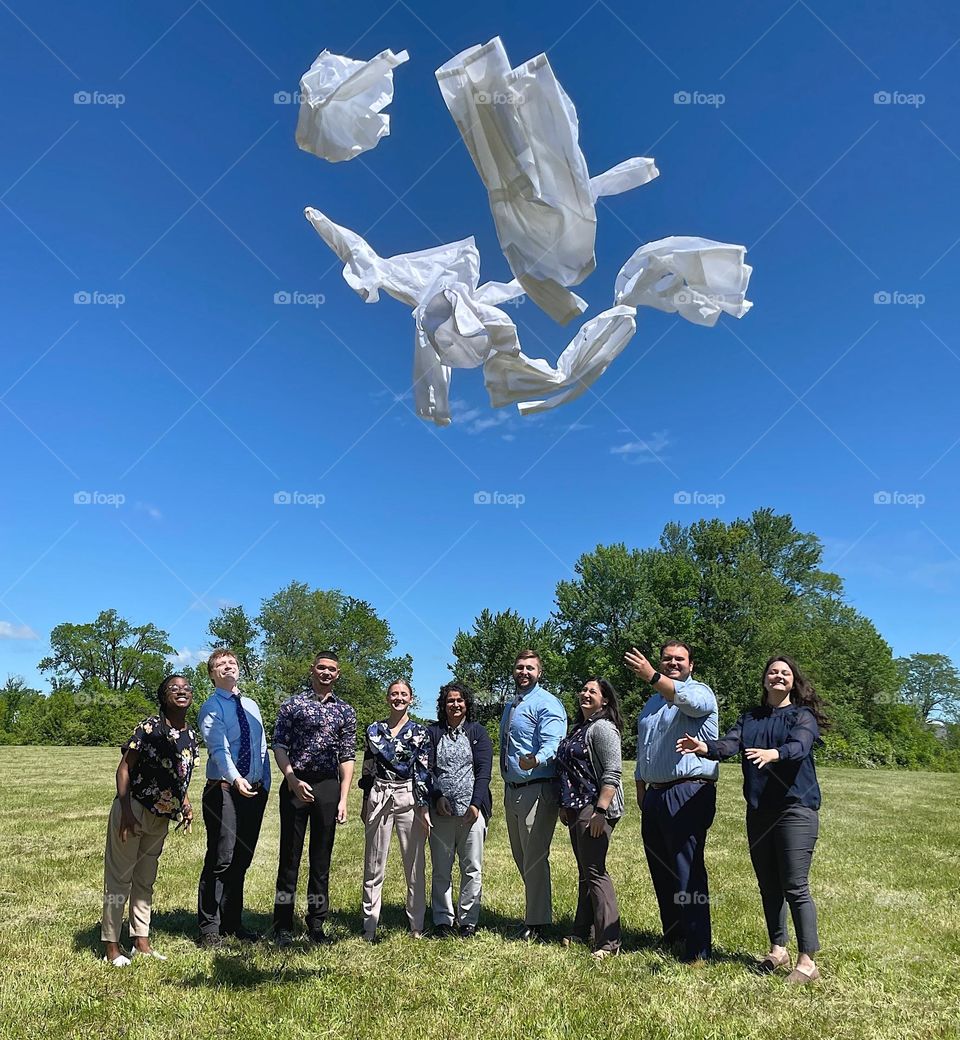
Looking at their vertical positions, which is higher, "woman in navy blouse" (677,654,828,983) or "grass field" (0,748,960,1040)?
"woman in navy blouse" (677,654,828,983)

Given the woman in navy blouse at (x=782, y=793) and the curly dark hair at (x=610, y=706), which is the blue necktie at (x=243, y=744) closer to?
the curly dark hair at (x=610, y=706)

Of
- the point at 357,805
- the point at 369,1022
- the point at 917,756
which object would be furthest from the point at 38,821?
the point at 917,756

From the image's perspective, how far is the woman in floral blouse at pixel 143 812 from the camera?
15.2 ft

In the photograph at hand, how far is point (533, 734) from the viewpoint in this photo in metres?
5.25

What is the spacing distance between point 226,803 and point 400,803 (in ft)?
3.79

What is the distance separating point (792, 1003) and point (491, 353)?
3623mm

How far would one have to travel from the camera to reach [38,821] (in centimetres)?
1062

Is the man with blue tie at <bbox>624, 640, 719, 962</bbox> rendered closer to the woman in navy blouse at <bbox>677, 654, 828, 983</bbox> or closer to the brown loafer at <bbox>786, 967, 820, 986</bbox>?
the woman in navy blouse at <bbox>677, 654, 828, 983</bbox>

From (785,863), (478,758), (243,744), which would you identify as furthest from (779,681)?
(243,744)

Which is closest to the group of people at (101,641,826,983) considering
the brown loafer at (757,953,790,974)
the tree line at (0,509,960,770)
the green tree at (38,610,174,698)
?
the brown loafer at (757,953,790,974)

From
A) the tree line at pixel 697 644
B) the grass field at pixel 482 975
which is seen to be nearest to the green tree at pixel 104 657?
the tree line at pixel 697 644

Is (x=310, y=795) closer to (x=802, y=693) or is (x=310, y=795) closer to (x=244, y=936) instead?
(x=244, y=936)

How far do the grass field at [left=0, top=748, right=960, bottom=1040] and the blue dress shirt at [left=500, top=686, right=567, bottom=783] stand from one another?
1069mm

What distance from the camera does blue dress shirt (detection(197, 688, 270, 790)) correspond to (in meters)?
4.97
